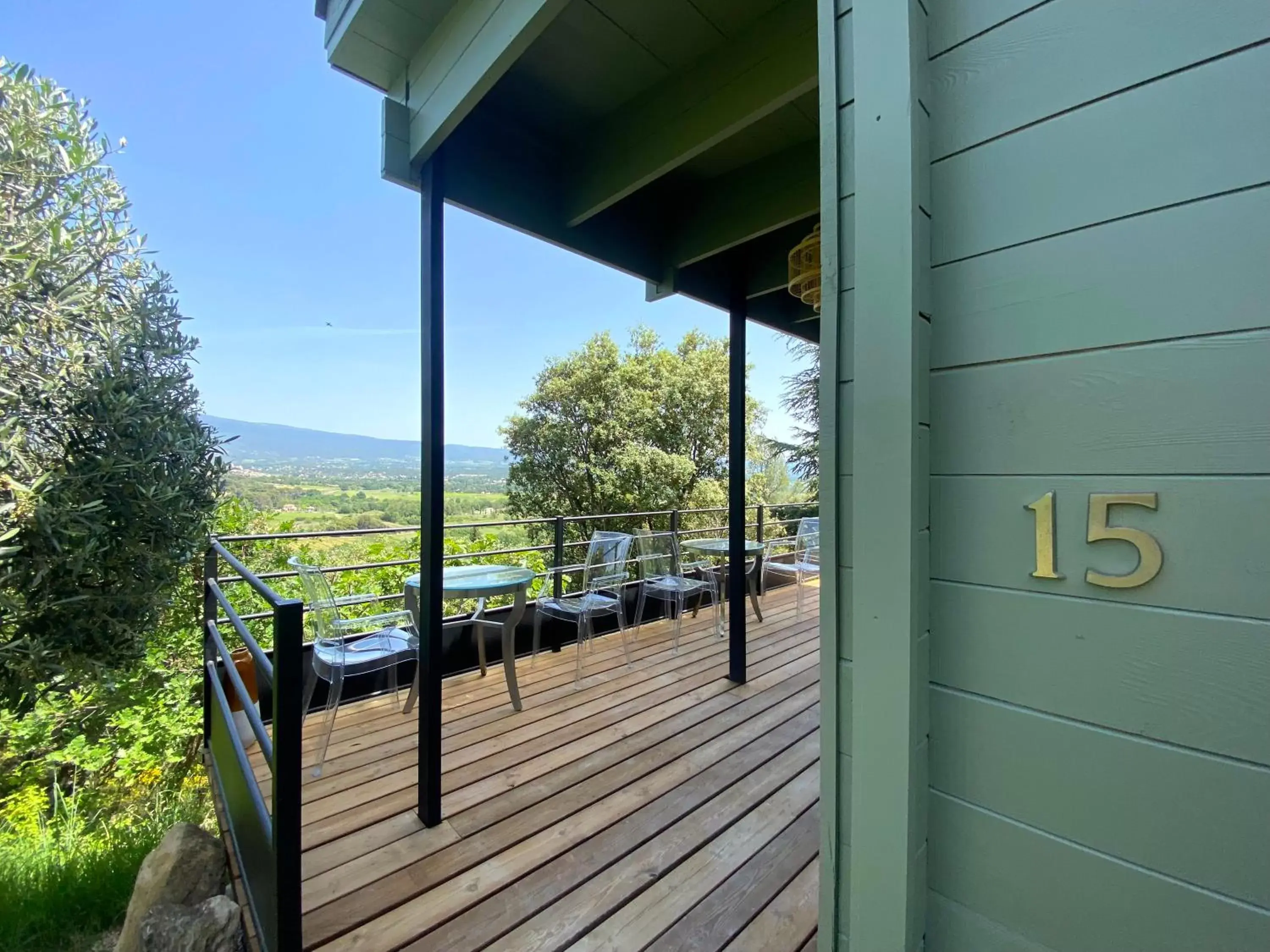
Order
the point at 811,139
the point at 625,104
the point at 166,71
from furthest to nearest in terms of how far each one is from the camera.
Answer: the point at 166,71 → the point at 811,139 → the point at 625,104

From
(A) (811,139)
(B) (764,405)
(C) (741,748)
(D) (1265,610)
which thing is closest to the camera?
(D) (1265,610)

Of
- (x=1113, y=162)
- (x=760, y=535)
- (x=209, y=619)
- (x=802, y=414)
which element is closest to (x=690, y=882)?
(x=1113, y=162)

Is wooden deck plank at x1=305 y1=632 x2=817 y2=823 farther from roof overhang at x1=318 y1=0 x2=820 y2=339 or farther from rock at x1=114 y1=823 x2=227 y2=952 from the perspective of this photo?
roof overhang at x1=318 y1=0 x2=820 y2=339

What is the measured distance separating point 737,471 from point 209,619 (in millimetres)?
2458

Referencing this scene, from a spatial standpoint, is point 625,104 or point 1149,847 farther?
point 625,104

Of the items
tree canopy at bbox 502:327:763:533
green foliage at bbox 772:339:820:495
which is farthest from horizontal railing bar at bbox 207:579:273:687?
green foliage at bbox 772:339:820:495

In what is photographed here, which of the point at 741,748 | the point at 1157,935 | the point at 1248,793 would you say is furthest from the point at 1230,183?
the point at 741,748

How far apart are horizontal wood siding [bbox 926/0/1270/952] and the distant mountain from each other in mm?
1734

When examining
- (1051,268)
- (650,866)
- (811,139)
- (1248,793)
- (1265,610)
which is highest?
(811,139)

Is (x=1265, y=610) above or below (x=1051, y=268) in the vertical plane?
below

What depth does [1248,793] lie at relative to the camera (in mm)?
540

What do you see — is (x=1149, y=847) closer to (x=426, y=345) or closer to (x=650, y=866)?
(x=650, y=866)

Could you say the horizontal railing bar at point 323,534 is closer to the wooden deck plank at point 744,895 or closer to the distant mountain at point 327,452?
the distant mountain at point 327,452

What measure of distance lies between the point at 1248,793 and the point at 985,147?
0.79 metres
